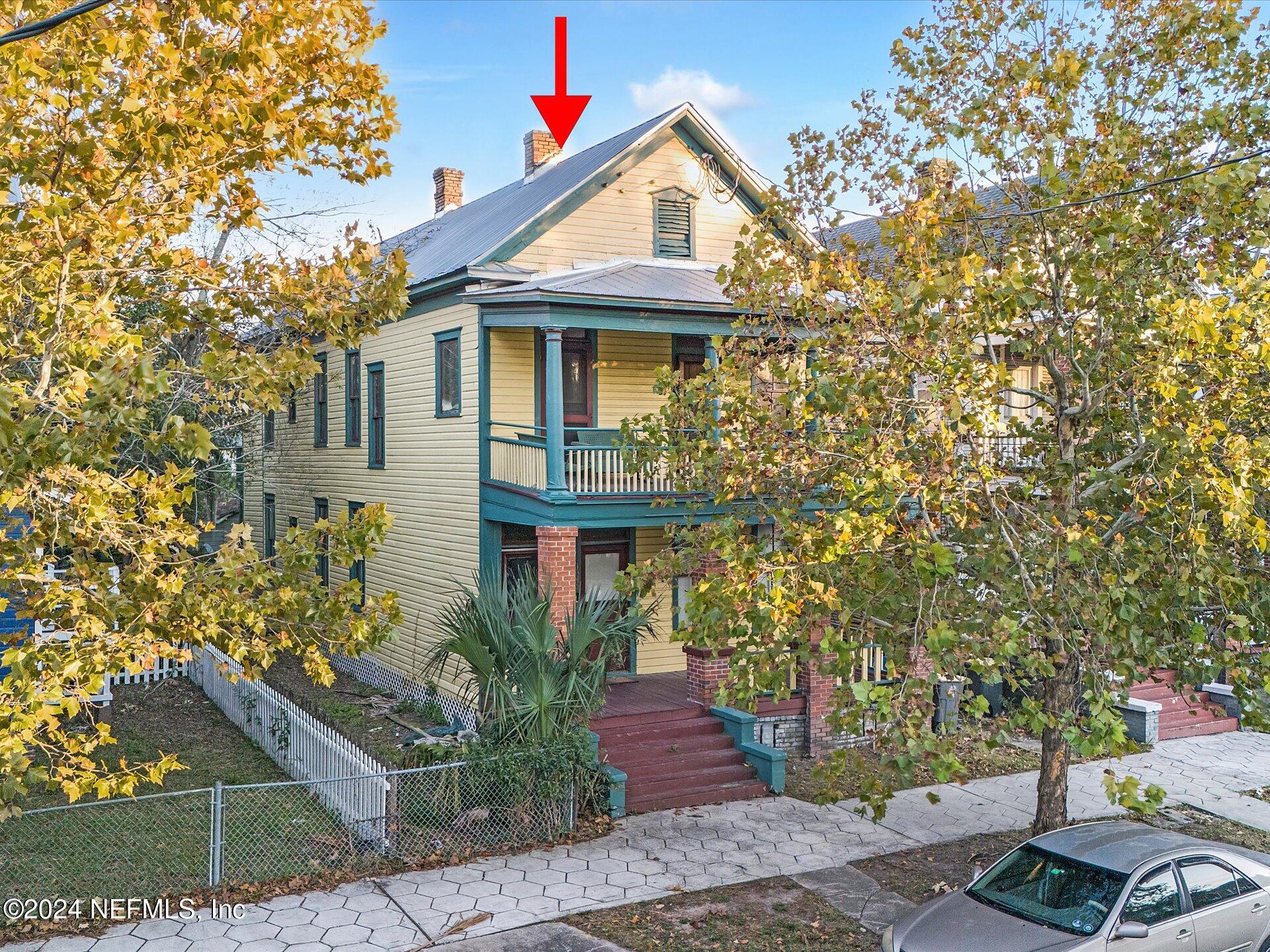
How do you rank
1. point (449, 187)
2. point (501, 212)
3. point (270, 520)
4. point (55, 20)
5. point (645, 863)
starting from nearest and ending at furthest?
point (55, 20)
point (645, 863)
point (501, 212)
point (449, 187)
point (270, 520)

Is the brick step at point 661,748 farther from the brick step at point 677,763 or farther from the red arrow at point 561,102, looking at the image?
the red arrow at point 561,102

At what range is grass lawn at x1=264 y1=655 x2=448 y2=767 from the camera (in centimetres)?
1547

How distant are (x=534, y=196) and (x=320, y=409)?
27.6ft

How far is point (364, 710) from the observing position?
18031mm

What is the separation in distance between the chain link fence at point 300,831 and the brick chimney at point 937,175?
300 inches

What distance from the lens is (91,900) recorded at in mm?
9773

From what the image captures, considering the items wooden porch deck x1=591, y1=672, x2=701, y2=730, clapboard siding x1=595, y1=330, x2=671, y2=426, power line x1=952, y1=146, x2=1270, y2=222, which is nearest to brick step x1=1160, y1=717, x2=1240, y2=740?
wooden porch deck x1=591, y1=672, x2=701, y2=730

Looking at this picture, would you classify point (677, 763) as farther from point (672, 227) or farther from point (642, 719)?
point (672, 227)

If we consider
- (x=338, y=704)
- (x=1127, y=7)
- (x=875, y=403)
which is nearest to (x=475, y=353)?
(x=338, y=704)

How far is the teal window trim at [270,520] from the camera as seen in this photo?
1137 inches

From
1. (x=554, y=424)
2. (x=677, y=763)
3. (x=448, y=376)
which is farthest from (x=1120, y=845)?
(x=448, y=376)

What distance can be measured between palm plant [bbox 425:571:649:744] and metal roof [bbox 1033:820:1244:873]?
505 cm

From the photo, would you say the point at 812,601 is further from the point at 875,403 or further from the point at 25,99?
the point at 25,99

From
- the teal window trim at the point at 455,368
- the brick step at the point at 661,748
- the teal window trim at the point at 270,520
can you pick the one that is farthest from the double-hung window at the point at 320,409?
the brick step at the point at 661,748
